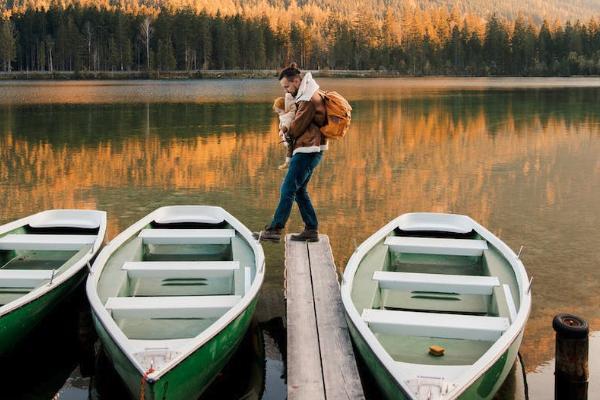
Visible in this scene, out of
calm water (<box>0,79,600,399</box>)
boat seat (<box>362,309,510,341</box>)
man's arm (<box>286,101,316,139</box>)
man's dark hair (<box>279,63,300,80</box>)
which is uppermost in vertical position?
man's dark hair (<box>279,63,300,80</box>)

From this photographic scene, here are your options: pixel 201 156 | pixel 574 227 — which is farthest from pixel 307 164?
pixel 201 156

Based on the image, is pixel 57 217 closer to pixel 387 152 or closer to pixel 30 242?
pixel 30 242

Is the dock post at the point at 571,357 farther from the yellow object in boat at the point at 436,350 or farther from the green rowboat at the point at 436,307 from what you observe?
the yellow object in boat at the point at 436,350

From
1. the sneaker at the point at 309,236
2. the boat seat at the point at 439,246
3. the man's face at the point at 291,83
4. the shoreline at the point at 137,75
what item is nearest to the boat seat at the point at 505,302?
the boat seat at the point at 439,246

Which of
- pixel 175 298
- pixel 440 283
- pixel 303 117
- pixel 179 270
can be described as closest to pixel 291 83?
pixel 303 117

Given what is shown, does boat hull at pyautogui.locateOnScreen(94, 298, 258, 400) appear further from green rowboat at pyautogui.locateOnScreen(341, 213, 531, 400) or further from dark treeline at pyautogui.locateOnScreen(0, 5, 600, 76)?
dark treeline at pyautogui.locateOnScreen(0, 5, 600, 76)

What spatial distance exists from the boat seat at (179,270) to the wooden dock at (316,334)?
2.39 feet

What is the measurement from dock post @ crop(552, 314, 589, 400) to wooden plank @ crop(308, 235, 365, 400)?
5.84ft

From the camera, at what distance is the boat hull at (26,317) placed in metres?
6.40

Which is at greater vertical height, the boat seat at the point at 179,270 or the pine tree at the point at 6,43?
the pine tree at the point at 6,43

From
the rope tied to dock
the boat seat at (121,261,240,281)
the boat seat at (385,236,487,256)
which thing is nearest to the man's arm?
the boat seat at (385,236,487,256)

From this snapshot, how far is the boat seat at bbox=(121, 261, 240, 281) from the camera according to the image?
7.77m

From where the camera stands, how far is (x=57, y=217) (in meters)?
Answer: 9.88

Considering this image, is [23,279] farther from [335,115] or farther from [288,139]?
[335,115]
